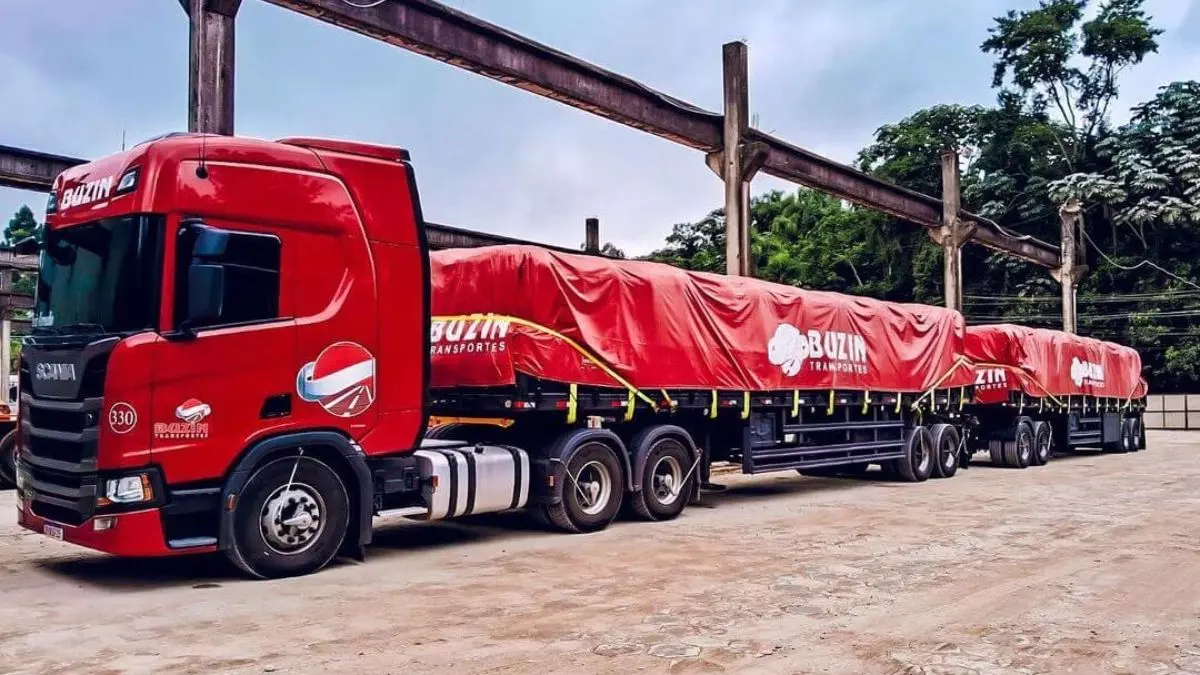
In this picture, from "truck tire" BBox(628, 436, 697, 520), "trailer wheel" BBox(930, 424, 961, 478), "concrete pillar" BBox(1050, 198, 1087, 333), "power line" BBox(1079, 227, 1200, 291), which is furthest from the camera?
"power line" BBox(1079, 227, 1200, 291)

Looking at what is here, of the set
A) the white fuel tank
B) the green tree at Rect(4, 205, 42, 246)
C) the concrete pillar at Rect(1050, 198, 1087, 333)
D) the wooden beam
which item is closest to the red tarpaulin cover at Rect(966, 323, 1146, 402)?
the wooden beam

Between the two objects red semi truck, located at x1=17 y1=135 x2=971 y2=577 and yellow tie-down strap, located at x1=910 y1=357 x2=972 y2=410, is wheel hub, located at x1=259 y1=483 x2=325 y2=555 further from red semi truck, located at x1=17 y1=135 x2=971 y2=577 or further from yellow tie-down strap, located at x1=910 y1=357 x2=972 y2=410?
yellow tie-down strap, located at x1=910 y1=357 x2=972 y2=410

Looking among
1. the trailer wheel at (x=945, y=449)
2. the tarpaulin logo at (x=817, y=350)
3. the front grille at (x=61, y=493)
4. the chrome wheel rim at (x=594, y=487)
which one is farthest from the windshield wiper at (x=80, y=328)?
the trailer wheel at (x=945, y=449)

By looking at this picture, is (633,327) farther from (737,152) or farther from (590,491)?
(737,152)

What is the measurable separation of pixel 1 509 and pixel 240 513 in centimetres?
740

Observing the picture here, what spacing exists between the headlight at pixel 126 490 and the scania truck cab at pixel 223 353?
13 mm

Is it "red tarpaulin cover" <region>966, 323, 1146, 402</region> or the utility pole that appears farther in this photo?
"red tarpaulin cover" <region>966, 323, 1146, 402</region>

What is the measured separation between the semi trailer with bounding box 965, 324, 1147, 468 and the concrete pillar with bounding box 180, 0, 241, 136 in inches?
571

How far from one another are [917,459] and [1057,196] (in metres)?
30.8

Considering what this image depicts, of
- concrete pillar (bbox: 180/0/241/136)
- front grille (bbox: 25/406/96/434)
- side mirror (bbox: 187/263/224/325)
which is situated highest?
concrete pillar (bbox: 180/0/241/136)

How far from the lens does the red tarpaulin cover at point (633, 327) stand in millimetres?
10234

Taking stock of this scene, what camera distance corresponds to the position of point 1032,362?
2042 centimetres

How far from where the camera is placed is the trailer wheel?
17.4 m

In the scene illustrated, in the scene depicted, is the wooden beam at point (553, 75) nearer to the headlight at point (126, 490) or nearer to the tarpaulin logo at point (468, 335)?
the tarpaulin logo at point (468, 335)
